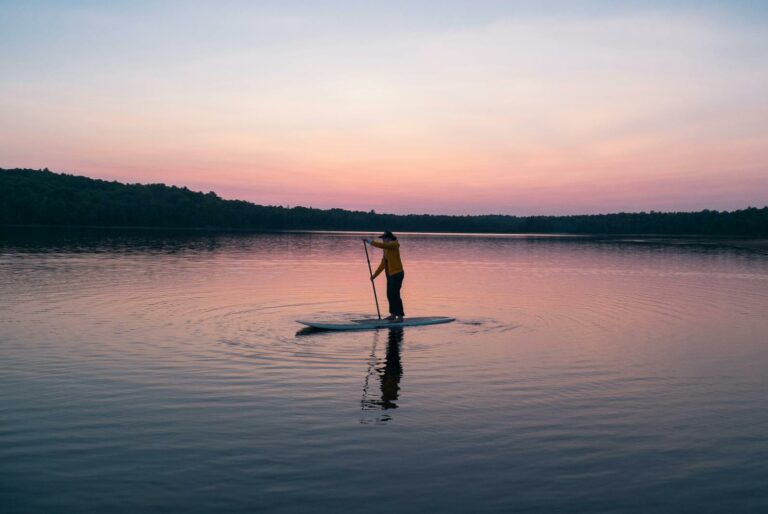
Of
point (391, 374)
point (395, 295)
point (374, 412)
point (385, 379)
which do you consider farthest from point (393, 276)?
point (374, 412)

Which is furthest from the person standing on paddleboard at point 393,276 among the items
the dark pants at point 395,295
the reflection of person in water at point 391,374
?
the reflection of person in water at point 391,374

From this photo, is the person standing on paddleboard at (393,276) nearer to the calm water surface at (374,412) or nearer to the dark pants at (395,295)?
the dark pants at (395,295)

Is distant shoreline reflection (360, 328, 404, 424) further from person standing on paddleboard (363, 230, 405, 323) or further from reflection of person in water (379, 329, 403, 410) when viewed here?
person standing on paddleboard (363, 230, 405, 323)

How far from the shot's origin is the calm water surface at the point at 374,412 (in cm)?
744

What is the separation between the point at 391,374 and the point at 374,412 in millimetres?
2994

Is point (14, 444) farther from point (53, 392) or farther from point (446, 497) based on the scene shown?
point (446, 497)

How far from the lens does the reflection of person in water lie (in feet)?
38.1

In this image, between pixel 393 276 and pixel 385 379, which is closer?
pixel 385 379

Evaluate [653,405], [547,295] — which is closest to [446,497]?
[653,405]

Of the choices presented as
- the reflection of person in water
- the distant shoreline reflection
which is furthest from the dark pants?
the distant shoreline reflection

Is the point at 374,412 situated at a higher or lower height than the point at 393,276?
lower

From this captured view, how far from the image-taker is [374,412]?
1073cm

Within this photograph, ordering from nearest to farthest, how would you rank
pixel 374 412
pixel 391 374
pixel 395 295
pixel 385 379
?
pixel 374 412 → pixel 385 379 → pixel 391 374 → pixel 395 295

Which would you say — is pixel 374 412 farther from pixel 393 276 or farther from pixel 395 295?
pixel 393 276
